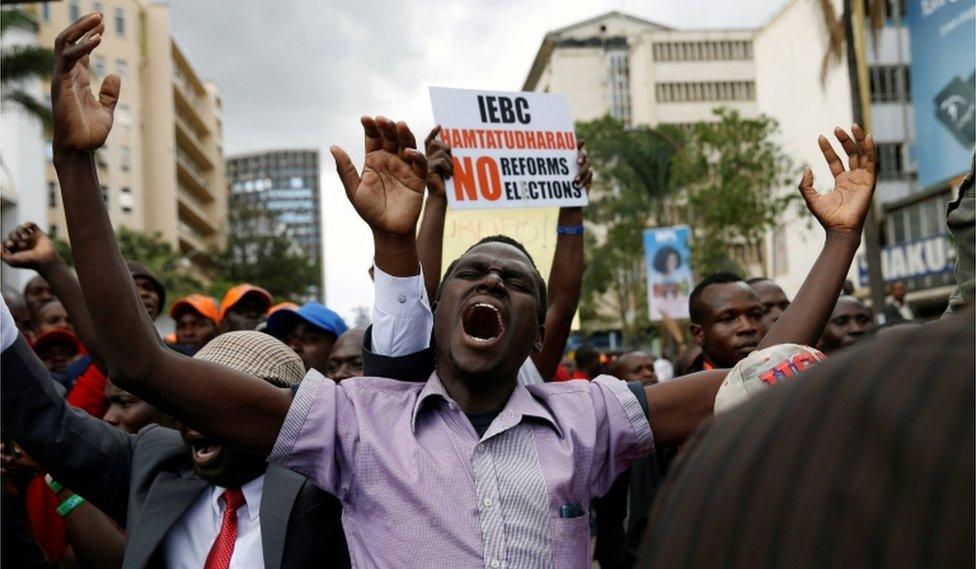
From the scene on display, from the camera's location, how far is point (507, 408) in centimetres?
240

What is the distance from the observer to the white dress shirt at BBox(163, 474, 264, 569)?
8.72ft

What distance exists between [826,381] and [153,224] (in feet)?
227

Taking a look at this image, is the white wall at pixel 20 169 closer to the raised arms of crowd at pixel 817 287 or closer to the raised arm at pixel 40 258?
the raised arm at pixel 40 258

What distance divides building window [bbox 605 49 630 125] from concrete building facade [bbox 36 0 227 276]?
29482mm

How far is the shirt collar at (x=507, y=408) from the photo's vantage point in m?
2.34

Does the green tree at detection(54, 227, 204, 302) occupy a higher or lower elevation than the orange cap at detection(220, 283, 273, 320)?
higher

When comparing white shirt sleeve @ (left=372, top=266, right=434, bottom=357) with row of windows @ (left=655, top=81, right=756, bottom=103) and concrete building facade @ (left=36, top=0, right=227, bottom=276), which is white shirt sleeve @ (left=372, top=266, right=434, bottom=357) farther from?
row of windows @ (left=655, top=81, right=756, bottom=103)

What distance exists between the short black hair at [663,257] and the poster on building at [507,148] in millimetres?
11287

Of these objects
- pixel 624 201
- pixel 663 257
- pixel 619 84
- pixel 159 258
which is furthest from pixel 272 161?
pixel 663 257

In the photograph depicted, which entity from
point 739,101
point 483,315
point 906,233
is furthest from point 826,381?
point 739,101

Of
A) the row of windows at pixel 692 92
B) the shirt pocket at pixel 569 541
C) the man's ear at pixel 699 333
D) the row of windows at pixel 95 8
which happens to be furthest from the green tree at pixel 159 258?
the shirt pocket at pixel 569 541

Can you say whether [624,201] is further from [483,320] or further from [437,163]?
[483,320]

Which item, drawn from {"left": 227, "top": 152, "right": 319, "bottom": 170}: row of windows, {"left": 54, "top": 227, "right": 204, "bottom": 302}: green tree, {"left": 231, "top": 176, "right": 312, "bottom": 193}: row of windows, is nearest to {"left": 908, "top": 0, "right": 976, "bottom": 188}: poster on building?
{"left": 54, "top": 227, "right": 204, "bottom": 302}: green tree

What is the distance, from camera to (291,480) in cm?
266
